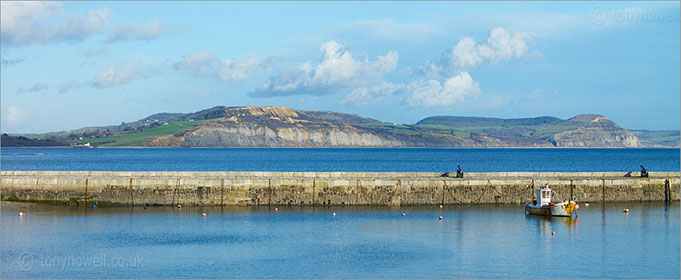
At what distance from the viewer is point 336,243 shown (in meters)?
32.7

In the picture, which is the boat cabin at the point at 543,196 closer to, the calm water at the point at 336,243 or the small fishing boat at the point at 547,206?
the small fishing boat at the point at 547,206

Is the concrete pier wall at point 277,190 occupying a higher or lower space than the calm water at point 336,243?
higher

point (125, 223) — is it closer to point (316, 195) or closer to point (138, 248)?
point (138, 248)

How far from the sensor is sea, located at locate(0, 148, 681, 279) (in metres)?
26.8

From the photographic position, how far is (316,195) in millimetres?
44844

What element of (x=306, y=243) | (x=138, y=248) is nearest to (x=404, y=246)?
(x=306, y=243)

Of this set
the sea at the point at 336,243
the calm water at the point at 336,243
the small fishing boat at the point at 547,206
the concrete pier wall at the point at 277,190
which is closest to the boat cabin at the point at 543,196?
the small fishing boat at the point at 547,206

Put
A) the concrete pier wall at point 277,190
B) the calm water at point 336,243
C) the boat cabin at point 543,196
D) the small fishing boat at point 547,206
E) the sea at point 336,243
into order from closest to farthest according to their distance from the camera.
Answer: the sea at point 336,243 < the calm water at point 336,243 < the small fishing boat at point 547,206 < the boat cabin at point 543,196 < the concrete pier wall at point 277,190

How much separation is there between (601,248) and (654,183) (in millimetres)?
20030

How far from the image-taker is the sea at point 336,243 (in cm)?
2677

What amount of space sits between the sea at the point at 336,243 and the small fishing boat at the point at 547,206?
1.90 feet

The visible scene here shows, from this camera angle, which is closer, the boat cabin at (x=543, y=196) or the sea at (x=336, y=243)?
the sea at (x=336, y=243)

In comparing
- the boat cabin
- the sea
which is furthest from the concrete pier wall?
the boat cabin

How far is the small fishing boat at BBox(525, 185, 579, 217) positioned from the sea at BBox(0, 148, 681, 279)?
58cm
